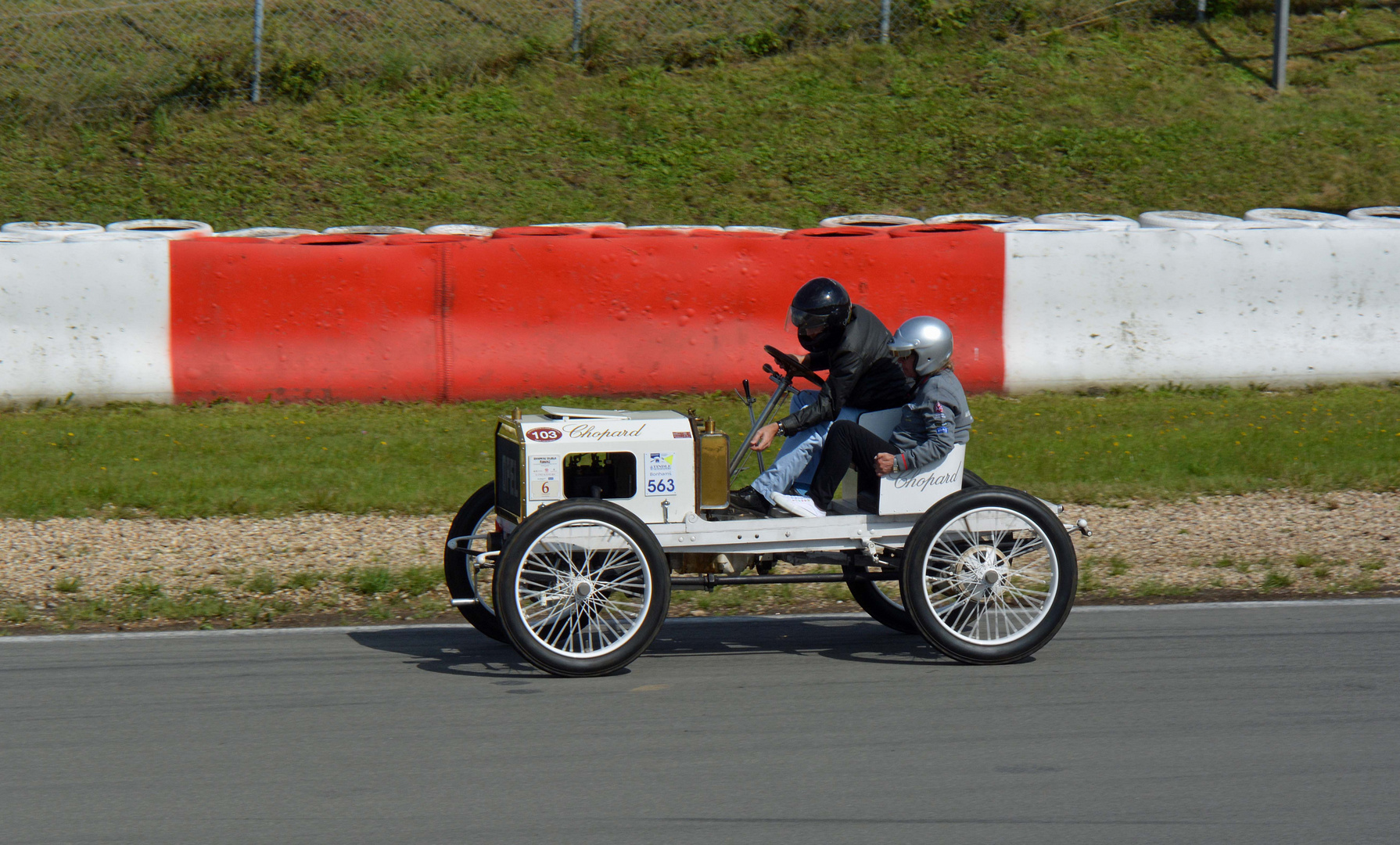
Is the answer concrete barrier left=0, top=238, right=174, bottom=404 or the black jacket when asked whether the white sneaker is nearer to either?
the black jacket

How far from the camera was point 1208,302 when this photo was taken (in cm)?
1189

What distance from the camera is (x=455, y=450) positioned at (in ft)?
32.7

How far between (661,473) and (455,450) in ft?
14.3

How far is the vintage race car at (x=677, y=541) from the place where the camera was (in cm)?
566

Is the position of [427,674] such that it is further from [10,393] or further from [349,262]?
[10,393]

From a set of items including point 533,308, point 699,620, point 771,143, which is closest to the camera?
point 699,620

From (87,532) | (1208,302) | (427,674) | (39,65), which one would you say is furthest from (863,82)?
(427,674)

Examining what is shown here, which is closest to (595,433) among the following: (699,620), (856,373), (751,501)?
(751,501)

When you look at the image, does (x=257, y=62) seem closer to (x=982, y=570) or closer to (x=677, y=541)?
(x=677, y=541)

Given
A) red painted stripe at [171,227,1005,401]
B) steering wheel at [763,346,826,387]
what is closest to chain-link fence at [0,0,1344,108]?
red painted stripe at [171,227,1005,401]

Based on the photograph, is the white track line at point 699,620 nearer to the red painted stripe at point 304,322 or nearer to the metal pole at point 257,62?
the red painted stripe at point 304,322

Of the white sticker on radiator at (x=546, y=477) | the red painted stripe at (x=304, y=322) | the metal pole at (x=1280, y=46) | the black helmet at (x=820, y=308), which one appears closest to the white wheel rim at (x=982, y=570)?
the black helmet at (x=820, y=308)

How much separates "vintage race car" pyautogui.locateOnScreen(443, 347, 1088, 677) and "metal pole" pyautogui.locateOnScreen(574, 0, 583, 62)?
46.4ft

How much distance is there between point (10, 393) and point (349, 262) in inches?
114
